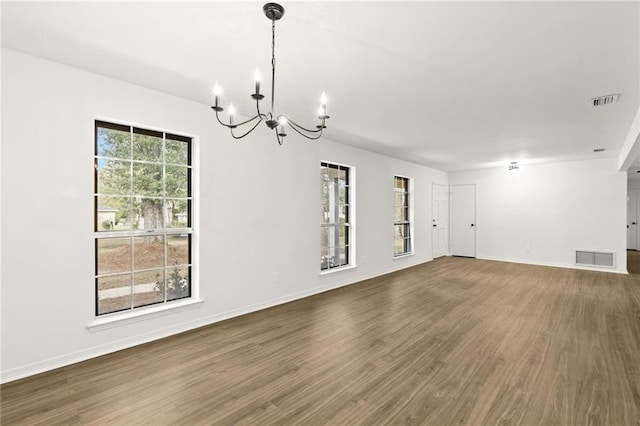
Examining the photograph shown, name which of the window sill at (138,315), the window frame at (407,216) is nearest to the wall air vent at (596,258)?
the window frame at (407,216)

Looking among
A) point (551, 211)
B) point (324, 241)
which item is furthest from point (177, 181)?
point (551, 211)

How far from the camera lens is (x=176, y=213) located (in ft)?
11.2

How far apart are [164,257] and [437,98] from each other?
355cm

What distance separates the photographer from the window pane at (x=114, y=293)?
116 inches

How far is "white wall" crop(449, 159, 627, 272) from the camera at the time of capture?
6625 millimetres

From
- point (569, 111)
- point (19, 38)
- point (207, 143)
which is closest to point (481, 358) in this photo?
point (569, 111)

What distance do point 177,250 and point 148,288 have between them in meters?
0.49

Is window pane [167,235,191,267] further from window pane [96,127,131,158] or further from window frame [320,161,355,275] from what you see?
window frame [320,161,355,275]

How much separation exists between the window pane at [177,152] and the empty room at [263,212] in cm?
2

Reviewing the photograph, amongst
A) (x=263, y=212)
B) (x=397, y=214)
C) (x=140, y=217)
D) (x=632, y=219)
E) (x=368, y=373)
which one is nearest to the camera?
(x=368, y=373)

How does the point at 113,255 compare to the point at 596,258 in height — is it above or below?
above

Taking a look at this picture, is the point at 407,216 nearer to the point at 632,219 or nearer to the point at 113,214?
the point at 113,214

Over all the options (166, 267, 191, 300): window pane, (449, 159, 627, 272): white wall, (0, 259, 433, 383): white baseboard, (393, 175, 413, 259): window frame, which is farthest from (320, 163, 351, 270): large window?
(449, 159, 627, 272): white wall

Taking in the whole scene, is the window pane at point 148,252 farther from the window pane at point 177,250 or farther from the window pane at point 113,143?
the window pane at point 113,143
